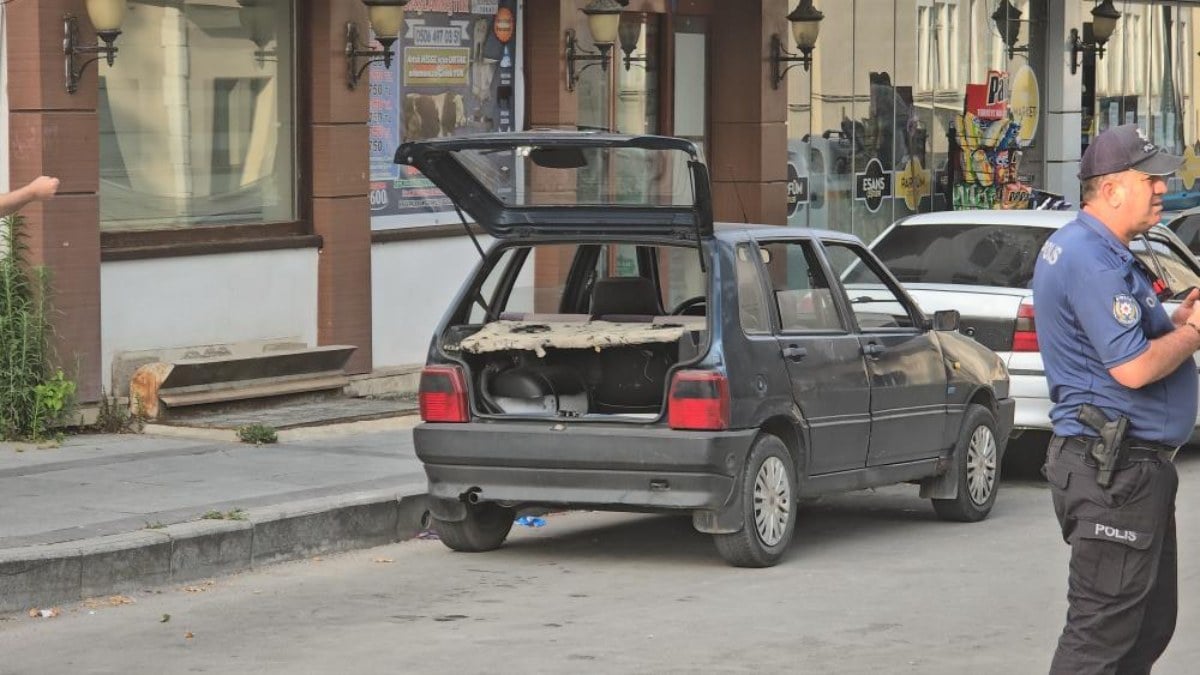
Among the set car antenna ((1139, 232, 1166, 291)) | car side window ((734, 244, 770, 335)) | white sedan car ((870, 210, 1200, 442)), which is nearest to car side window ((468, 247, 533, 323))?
car side window ((734, 244, 770, 335))

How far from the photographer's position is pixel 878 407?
10.7 m

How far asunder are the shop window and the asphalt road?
4452 mm

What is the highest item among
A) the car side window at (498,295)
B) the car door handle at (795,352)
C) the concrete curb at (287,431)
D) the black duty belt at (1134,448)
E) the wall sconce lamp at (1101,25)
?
the wall sconce lamp at (1101,25)

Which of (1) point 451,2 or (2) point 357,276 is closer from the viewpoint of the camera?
(2) point 357,276

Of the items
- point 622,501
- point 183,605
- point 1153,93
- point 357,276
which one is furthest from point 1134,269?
point 1153,93

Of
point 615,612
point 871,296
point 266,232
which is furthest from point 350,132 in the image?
point 615,612

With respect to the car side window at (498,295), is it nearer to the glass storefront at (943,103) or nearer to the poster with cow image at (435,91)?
the poster with cow image at (435,91)

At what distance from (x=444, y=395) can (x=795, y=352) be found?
1657 mm

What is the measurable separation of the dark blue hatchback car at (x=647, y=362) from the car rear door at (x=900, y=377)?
14 millimetres

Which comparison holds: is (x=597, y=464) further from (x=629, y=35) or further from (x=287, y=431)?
(x=629, y=35)

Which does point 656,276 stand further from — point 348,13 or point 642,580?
point 348,13

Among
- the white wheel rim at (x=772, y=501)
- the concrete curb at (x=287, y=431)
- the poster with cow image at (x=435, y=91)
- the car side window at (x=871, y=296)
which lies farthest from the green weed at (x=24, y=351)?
the white wheel rim at (x=772, y=501)

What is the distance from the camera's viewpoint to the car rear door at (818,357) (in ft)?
33.2

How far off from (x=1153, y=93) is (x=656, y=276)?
2248 centimetres
